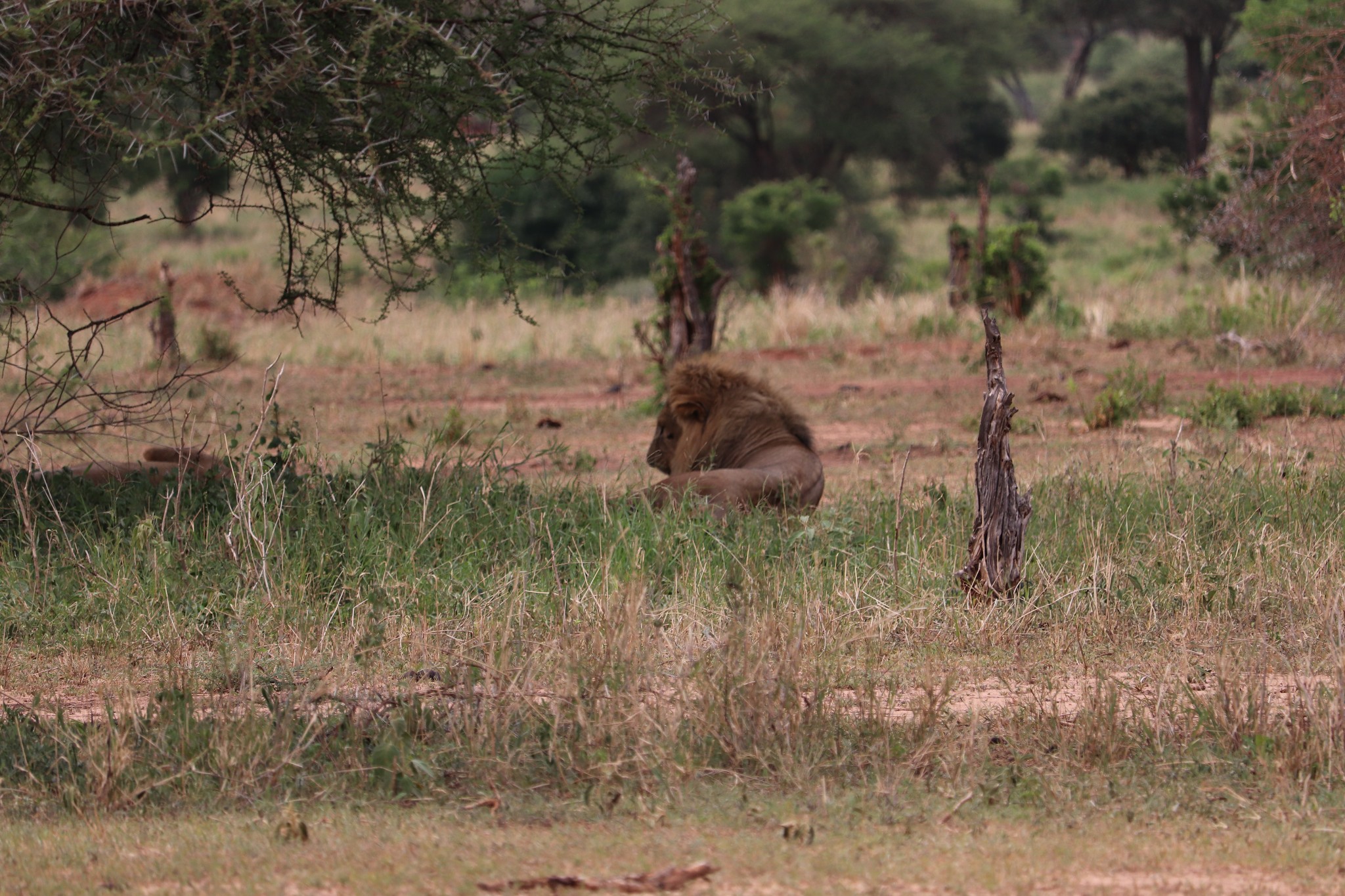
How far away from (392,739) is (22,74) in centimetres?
339

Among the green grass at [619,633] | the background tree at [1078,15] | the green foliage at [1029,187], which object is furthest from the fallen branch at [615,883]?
the background tree at [1078,15]

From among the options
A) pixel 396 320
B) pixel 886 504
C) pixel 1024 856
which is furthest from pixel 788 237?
pixel 1024 856

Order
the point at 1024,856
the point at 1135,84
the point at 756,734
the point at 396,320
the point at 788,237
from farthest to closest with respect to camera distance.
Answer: the point at 1135,84 → the point at 788,237 → the point at 396,320 → the point at 756,734 → the point at 1024,856

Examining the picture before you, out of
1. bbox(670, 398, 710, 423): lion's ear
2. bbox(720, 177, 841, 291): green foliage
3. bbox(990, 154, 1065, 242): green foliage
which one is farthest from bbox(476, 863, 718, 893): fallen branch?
bbox(990, 154, 1065, 242): green foliage

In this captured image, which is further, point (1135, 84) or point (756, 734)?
point (1135, 84)

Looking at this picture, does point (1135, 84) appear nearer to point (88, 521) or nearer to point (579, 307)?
point (579, 307)

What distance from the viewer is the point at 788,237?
1139 inches

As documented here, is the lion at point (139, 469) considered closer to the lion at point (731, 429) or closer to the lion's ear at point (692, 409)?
the lion at point (731, 429)

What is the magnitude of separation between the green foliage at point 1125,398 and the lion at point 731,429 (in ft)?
14.5

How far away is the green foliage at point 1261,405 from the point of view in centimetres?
1196

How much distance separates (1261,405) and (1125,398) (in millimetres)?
1038

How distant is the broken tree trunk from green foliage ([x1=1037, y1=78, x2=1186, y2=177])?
41147 millimetres

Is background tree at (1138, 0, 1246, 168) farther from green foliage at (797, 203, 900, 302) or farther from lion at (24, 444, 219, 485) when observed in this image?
lion at (24, 444, 219, 485)

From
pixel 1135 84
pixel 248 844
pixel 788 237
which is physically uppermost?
pixel 1135 84
